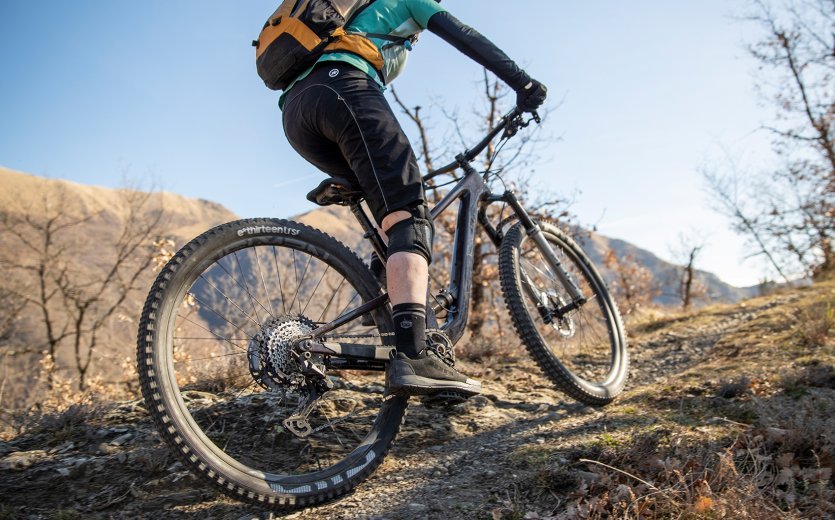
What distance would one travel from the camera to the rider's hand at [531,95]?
315 cm

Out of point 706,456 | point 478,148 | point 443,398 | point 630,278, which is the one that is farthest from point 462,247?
point 630,278

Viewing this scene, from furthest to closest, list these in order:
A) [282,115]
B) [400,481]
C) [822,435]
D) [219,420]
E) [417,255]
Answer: [219,420] → [282,115] → [417,255] → [400,481] → [822,435]

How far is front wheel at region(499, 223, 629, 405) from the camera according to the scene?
10.5 feet

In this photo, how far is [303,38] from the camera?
2377mm

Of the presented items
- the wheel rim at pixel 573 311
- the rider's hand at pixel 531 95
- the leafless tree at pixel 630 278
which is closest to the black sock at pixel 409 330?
the wheel rim at pixel 573 311

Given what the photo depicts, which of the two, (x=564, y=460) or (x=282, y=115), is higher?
(x=282, y=115)

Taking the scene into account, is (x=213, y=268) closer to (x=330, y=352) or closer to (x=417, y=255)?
(x=330, y=352)

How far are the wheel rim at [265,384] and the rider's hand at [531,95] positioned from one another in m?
→ 1.55

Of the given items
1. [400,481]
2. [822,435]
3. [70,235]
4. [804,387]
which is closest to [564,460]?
[400,481]

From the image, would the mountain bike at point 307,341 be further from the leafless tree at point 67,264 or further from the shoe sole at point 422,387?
the leafless tree at point 67,264

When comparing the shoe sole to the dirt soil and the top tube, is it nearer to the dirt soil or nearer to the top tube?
the dirt soil

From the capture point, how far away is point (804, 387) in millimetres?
2889

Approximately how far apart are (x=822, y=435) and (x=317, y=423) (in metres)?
2.33

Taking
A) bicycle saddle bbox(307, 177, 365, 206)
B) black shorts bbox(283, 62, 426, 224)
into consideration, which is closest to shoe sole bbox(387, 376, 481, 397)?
black shorts bbox(283, 62, 426, 224)
